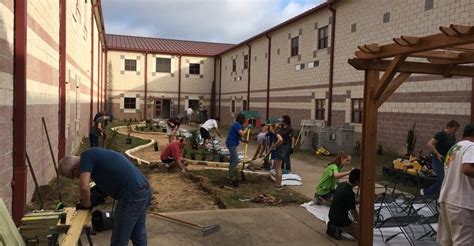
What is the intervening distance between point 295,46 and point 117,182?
20.8m

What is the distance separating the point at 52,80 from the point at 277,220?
5909mm

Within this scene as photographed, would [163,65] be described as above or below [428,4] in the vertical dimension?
above

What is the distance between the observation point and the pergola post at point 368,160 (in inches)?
216

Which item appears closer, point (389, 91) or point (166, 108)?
point (389, 91)

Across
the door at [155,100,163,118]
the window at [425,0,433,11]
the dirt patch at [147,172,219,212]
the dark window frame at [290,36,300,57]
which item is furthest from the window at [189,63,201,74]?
the dirt patch at [147,172,219,212]

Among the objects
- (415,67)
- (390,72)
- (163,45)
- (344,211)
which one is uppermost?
(163,45)

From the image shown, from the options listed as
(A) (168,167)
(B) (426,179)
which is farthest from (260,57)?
(B) (426,179)

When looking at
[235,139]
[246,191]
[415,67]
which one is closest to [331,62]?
[235,139]

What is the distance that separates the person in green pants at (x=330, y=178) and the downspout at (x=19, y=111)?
4.93 metres

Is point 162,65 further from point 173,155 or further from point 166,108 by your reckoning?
Result: point 173,155

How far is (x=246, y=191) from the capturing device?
30.2 feet

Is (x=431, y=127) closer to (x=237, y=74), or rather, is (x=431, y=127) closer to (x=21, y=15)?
(x=21, y=15)

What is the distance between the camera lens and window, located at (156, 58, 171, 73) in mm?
38281

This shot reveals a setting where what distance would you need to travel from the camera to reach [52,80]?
9234 millimetres
